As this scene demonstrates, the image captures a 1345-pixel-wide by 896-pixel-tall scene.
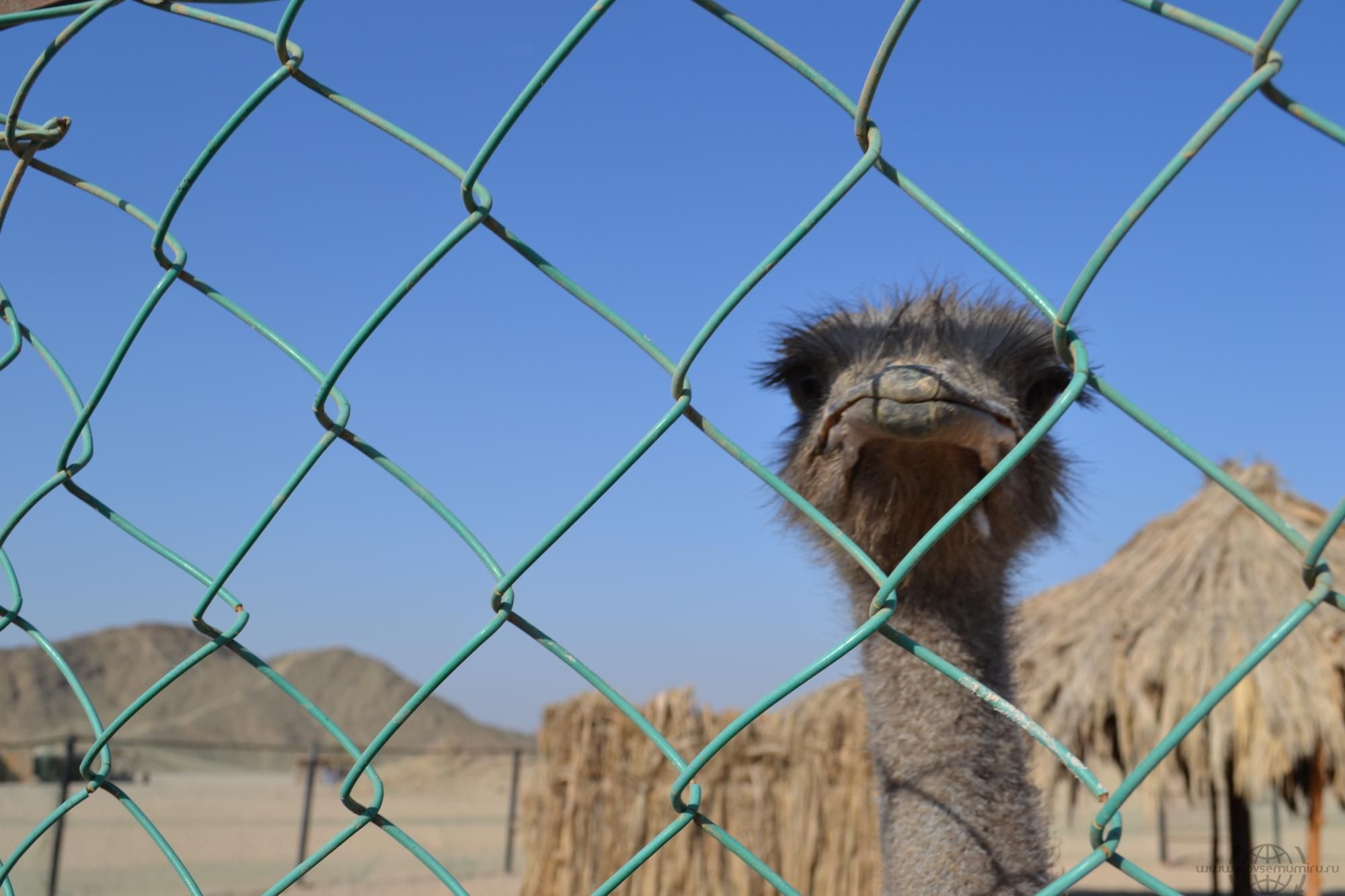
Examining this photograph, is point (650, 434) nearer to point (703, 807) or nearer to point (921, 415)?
point (921, 415)

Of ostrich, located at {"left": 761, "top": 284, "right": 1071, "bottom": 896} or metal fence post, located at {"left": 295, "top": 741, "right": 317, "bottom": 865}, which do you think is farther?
metal fence post, located at {"left": 295, "top": 741, "right": 317, "bottom": 865}

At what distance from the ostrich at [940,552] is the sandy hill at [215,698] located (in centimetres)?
4534

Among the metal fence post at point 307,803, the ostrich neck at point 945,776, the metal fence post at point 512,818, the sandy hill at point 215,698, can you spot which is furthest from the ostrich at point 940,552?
the sandy hill at point 215,698

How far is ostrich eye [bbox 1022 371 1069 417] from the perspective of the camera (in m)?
2.38

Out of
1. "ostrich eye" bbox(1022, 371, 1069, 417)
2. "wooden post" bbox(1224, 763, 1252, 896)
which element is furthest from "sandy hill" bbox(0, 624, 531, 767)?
"ostrich eye" bbox(1022, 371, 1069, 417)

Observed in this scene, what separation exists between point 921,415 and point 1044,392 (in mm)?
932

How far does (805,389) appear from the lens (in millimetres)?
2611

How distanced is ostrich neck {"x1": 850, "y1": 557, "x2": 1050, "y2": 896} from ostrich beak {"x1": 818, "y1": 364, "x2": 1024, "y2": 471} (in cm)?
52

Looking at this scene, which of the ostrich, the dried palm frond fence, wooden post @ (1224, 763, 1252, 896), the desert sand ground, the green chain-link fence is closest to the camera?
the green chain-link fence

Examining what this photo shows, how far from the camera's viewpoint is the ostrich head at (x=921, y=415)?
165 centimetres

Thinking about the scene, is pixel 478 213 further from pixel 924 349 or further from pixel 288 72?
pixel 924 349

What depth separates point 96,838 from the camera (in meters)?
15.5

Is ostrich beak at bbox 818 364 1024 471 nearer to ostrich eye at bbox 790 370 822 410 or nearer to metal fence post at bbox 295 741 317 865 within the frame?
ostrich eye at bbox 790 370 822 410

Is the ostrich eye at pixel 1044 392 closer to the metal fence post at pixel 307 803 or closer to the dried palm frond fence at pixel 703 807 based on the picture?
the dried palm frond fence at pixel 703 807
